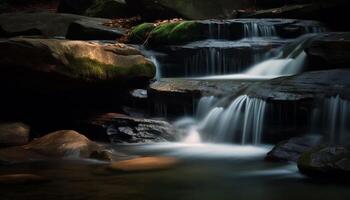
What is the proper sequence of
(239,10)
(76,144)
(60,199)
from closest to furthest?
(60,199), (76,144), (239,10)

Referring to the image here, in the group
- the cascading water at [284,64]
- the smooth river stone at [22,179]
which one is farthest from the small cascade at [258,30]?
the smooth river stone at [22,179]

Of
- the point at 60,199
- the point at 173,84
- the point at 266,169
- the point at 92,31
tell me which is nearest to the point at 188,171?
the point at 266,169

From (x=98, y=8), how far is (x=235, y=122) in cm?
1178

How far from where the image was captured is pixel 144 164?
21.8 ft

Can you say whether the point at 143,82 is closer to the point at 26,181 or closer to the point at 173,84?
the point at 173,84

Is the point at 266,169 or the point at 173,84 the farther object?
the point at 173,84

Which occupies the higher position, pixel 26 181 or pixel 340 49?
pixel 340 49

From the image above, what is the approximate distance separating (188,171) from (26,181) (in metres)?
2.00

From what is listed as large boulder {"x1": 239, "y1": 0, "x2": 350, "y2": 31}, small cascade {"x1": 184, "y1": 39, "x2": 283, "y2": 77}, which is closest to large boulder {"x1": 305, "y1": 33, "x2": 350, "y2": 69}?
small cascade {"x1": 184, "y1": 39, "x2": 283, "y2": 77}

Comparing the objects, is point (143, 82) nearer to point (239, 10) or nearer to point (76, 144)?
point (76, 144)

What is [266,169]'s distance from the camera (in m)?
6.35

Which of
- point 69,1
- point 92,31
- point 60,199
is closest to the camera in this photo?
point 60,199

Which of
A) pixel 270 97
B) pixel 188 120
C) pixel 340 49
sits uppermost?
pixel 340 49

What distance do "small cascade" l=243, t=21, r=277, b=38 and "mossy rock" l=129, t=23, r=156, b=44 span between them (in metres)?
2.54
